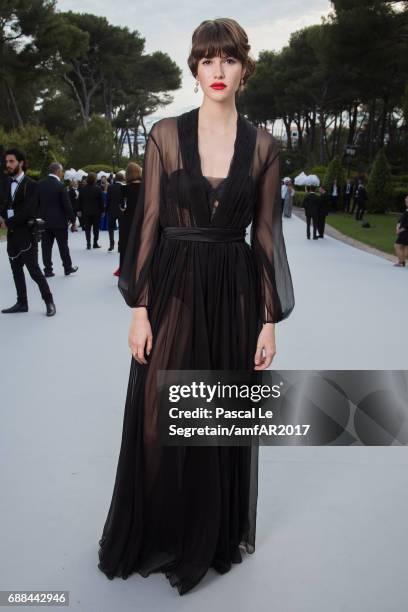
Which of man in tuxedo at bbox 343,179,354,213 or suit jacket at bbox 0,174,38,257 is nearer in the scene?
suit jacket at bbox 0,174,38,257

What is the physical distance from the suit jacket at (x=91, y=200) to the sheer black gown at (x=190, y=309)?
10.9 m

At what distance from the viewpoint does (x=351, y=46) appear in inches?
1267

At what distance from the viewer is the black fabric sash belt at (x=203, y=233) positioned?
234 centimetres

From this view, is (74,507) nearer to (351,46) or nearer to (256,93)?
(351,46)

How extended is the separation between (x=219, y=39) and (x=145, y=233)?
0.71 meters

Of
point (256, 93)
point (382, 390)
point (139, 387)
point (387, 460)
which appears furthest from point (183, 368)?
point (256, 93)

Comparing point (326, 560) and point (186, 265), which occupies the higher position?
point (186, 265)

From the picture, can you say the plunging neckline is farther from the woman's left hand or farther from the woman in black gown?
the woman's left hand

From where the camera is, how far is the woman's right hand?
2400mm

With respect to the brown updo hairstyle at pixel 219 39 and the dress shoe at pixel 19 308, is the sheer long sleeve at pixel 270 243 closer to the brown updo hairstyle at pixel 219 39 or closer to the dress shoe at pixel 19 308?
the brown updo hairstyle at pixel 219 39

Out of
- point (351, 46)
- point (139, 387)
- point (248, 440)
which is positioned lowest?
point (248, 440)

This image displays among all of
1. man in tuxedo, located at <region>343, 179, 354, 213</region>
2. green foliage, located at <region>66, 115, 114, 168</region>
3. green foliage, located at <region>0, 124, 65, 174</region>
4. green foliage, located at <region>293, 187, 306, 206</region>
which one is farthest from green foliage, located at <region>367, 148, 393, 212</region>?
green foliage, located at <region>66, 115, 114, 168</region>

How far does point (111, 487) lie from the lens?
3283 millimetres

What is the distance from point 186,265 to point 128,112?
202ft
